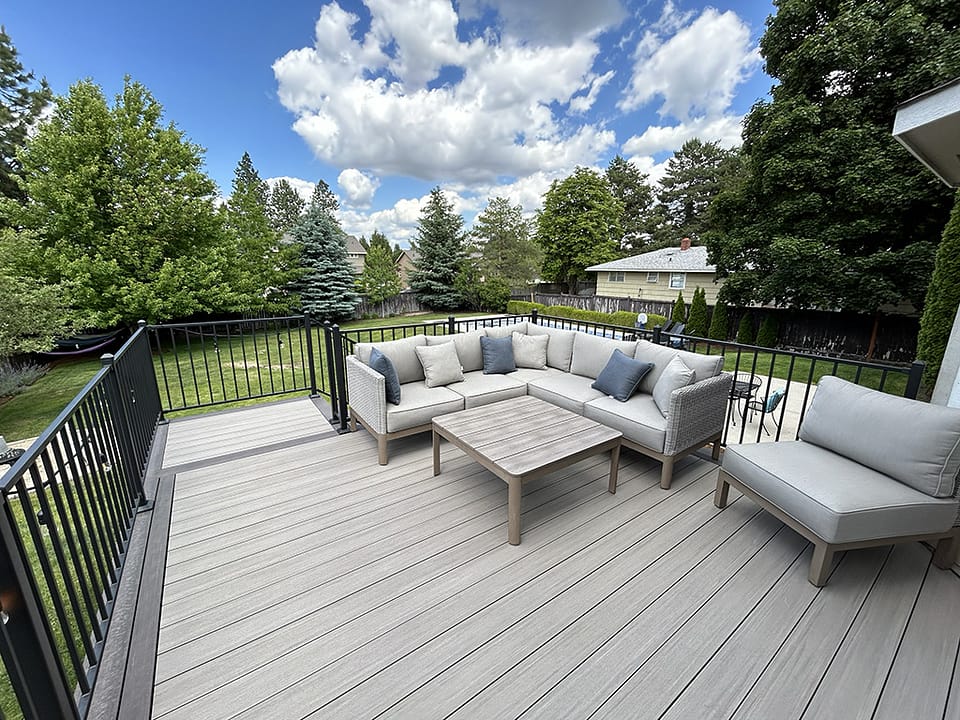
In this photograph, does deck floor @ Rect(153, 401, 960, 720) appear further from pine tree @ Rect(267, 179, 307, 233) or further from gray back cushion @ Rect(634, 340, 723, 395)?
pine tree @ Rect(267, 179, 307, 233)

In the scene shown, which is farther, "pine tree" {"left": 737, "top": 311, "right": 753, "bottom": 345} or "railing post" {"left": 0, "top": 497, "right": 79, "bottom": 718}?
"pine tree" {"left": 737, "top": 311, "right": 753, "bottom": 345}

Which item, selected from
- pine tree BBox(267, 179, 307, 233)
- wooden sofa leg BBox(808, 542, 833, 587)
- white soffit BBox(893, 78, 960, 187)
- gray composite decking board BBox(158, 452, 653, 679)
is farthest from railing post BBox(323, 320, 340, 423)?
pine tree BBox(267, 179, 307, 233)

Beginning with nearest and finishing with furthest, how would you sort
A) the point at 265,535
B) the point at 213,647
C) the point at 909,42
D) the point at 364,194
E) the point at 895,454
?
the point at 213,647, the point at 895,454, the point at 265,535, the point at 909,42, the point at 364,194

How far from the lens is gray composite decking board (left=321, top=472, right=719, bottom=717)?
146 centimetres

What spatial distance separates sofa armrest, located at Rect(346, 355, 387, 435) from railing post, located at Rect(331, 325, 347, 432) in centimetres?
11

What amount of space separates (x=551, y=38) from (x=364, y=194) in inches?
942

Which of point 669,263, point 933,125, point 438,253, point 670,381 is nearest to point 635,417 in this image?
point 670,381

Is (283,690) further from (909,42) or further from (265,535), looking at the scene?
(909,42)

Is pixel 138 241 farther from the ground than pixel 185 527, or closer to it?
farther from the ground

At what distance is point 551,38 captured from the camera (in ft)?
19.7

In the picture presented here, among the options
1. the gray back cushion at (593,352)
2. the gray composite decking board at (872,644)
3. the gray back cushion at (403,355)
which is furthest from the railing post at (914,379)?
the gray back cushion at (403,355)

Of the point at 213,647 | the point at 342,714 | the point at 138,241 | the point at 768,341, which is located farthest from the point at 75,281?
the point at 768,341

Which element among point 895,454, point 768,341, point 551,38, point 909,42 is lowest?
point 768,341

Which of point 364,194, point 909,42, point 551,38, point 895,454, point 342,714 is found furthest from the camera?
point 364,194
